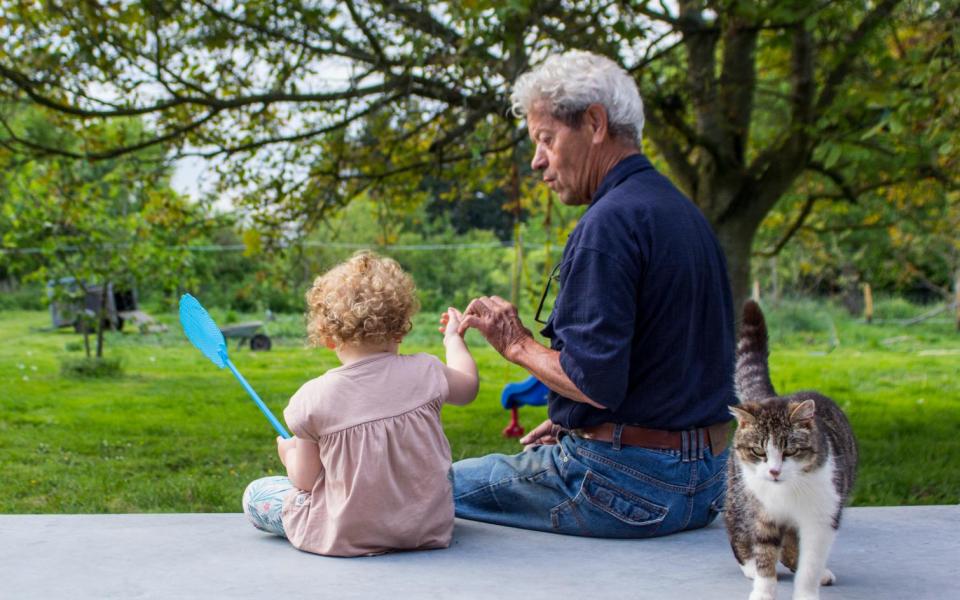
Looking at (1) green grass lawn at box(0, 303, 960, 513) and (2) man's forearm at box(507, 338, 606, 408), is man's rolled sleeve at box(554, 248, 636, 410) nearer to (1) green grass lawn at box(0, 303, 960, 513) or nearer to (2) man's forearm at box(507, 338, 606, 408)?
(2) man's forearm at box(507, 338, 606, 408)

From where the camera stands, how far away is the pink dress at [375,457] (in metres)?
2.49

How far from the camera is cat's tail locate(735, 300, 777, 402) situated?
2459 mm

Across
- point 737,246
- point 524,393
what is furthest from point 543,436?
point 737,246

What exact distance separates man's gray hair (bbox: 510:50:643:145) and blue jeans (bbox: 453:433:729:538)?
0.87 metres

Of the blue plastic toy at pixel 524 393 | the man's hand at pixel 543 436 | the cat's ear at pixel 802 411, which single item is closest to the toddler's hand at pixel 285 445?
the man's hand at pixel 543 436

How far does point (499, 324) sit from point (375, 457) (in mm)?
494

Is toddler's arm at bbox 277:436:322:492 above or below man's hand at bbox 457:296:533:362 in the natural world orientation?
below

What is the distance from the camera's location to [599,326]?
244 cm

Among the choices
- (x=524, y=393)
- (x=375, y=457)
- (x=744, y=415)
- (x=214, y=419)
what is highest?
(x=744, y=415)

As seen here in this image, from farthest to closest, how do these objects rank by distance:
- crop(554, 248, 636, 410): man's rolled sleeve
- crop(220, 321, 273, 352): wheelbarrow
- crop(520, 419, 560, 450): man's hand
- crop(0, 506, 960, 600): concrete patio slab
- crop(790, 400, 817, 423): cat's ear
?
crop(220, 321, 273, 352): wheelbarrow → crop(520, 419, 560, 450): man's hand → crop(554, 248, 636, 410): man's rolled sleeve → crop(0, 506, 960, 600): concrete patio slab → crop(790, 400, 817, 423): cat's ear

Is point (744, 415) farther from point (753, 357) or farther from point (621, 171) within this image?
point (621, 171)

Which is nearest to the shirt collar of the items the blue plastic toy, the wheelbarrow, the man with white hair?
the man with white hair

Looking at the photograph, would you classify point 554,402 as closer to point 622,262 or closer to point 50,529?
point 622,262

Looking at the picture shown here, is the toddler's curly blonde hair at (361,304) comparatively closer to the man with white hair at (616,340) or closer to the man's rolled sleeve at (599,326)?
the man with white hair at (616,340)
